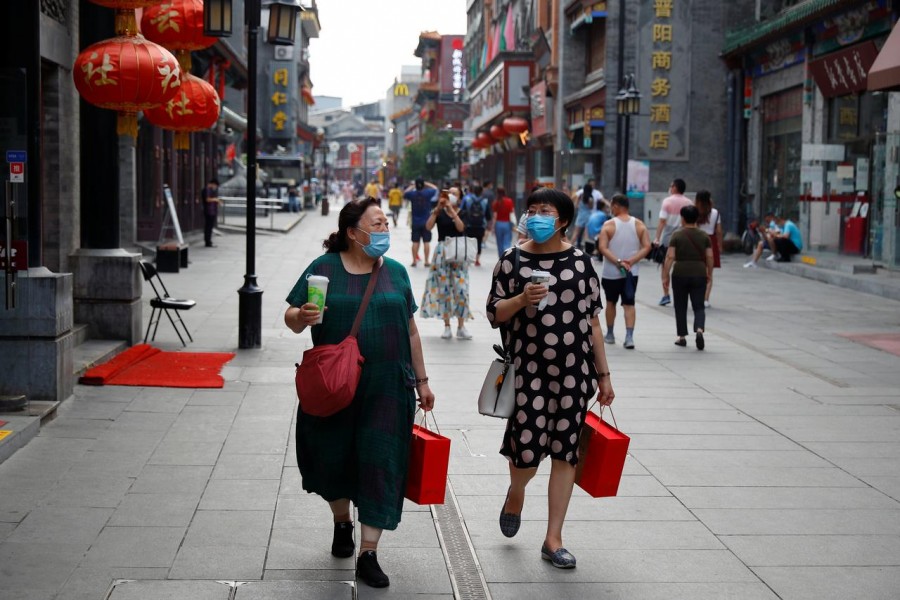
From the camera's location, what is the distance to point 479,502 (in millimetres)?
6676

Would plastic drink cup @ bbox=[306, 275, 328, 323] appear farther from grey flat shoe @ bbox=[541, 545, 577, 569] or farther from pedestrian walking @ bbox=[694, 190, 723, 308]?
pedestrian walking @ bbox=[694, 190, 723, 308]

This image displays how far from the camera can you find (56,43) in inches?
421

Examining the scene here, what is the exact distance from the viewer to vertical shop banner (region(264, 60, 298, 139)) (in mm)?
67562

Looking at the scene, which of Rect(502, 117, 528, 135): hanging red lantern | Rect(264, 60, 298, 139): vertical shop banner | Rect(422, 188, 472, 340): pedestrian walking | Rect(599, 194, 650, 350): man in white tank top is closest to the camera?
Rect(599, 194, 650, 350): man in white tank top

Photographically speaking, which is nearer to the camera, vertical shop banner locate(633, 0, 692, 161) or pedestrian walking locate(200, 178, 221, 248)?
pedestrian walking locate(200, 178, 221, 248)

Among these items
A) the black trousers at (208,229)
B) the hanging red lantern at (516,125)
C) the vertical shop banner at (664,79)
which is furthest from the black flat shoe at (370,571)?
the hanging red lantern at (516,125)

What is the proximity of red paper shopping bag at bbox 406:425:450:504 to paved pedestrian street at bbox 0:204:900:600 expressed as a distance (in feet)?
1.22

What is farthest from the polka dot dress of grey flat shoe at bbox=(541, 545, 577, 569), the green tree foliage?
the green tree foliage

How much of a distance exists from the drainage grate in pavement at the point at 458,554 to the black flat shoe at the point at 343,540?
458 millimetres

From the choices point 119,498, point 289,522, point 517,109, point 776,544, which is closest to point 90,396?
point 119,498

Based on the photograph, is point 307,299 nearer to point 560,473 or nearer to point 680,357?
point 560,473

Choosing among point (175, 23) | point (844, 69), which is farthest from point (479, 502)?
point (844, 69)

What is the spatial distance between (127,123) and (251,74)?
6.92 feet

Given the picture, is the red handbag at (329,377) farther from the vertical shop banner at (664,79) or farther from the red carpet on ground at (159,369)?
the vertical shop banner at (664,79)
